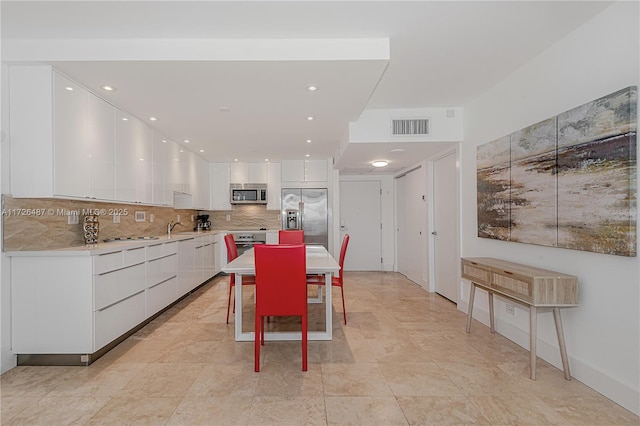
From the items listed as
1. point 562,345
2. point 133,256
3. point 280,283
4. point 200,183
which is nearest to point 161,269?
point 133,256

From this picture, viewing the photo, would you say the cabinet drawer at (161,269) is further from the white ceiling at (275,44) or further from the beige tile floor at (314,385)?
the white ceiling at (275,44)

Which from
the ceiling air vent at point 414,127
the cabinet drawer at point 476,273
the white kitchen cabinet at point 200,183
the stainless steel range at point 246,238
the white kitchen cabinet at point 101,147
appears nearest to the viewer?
the cabinet drawer at point 476,273

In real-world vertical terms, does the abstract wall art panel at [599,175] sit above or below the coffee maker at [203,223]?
above

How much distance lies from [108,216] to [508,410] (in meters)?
4.15

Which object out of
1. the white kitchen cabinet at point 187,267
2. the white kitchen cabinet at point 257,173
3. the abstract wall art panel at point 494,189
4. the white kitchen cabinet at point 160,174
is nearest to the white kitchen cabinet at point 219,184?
the white kitchen cabinet at point 257,173

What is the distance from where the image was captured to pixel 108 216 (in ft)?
12.4

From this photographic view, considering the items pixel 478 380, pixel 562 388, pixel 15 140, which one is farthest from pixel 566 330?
pixel 15 140

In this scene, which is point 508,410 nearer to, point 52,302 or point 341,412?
point 341,412

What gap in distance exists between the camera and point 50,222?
2.96 meters

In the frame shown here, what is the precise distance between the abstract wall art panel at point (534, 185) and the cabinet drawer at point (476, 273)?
402mm

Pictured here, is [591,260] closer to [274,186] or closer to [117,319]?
[117,319]

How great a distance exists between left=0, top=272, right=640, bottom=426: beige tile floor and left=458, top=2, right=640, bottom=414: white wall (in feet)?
0.57

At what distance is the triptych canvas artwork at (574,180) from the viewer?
1.95 m

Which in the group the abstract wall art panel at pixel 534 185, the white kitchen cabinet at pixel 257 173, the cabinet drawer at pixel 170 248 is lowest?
the cabinet drawer at pixel 170 248
